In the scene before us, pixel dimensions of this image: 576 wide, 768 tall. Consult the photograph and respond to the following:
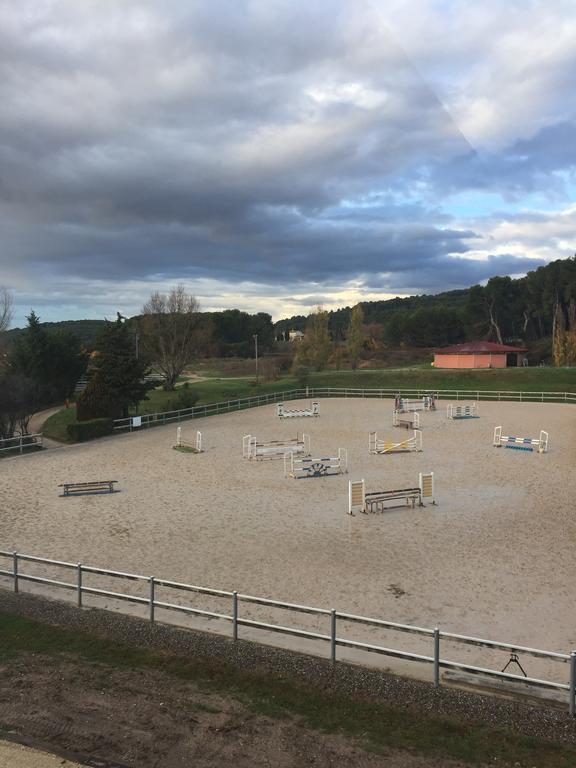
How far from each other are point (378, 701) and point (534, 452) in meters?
19.7

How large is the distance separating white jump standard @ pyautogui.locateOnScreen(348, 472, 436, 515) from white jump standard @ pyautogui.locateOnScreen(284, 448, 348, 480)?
333 centimetres

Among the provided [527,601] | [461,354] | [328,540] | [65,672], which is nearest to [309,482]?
[328,540]

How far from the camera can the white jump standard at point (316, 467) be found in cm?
1942

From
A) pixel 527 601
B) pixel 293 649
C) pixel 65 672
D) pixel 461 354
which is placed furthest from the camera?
pixel 461 354

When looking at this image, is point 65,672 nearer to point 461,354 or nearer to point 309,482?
point 309,482

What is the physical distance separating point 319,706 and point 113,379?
94.2 feet

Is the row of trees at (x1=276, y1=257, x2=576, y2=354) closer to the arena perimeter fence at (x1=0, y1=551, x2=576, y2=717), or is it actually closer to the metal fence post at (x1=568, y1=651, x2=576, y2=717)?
the arena perimeter fence at (x1=0, y1=551, x2=576, y2=717)

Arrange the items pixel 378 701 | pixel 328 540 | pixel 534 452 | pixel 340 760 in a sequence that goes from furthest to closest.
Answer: pixel 534 452 < pixel 328 540 < pixel 378 701 < pixel 340 760

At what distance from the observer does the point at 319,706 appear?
6352 millimetres

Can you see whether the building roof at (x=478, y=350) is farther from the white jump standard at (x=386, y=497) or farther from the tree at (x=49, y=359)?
the white jump standard at (x=386, y=497)

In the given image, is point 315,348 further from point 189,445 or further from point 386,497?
point 386,497

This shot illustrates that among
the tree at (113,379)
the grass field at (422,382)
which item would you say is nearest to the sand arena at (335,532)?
the tree at (113,379)

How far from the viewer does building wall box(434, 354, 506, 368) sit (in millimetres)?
64688

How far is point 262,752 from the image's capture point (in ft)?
18.2
